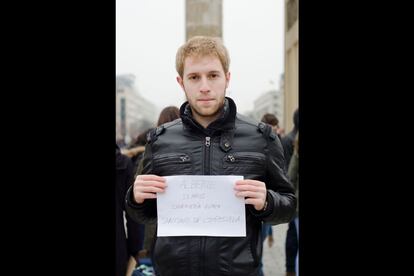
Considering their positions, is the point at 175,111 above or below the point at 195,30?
below

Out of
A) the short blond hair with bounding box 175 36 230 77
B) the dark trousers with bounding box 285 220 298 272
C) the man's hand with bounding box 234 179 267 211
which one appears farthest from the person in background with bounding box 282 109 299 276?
the man's hand with bounding box 234 179 267 211

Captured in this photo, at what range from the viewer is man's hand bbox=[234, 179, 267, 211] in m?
1.84

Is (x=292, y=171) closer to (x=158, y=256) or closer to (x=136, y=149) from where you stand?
(x=136, y=149)

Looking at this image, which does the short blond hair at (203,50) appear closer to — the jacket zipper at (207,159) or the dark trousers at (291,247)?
the jacket zipper at (207,159)

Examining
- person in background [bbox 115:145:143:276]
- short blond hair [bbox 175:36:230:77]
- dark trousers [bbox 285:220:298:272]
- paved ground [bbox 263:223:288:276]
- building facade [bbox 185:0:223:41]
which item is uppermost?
building facade [bbox 185:0:223:41]

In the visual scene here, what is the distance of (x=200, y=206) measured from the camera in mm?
1938

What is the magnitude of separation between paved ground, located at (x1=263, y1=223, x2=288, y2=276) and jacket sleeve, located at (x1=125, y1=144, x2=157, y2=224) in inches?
82.5

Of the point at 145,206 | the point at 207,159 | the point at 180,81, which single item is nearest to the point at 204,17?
the point at 180,81

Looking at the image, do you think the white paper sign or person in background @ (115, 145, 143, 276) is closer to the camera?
the white paper sign

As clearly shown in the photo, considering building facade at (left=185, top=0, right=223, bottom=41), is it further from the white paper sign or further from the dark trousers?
the dark trousers
